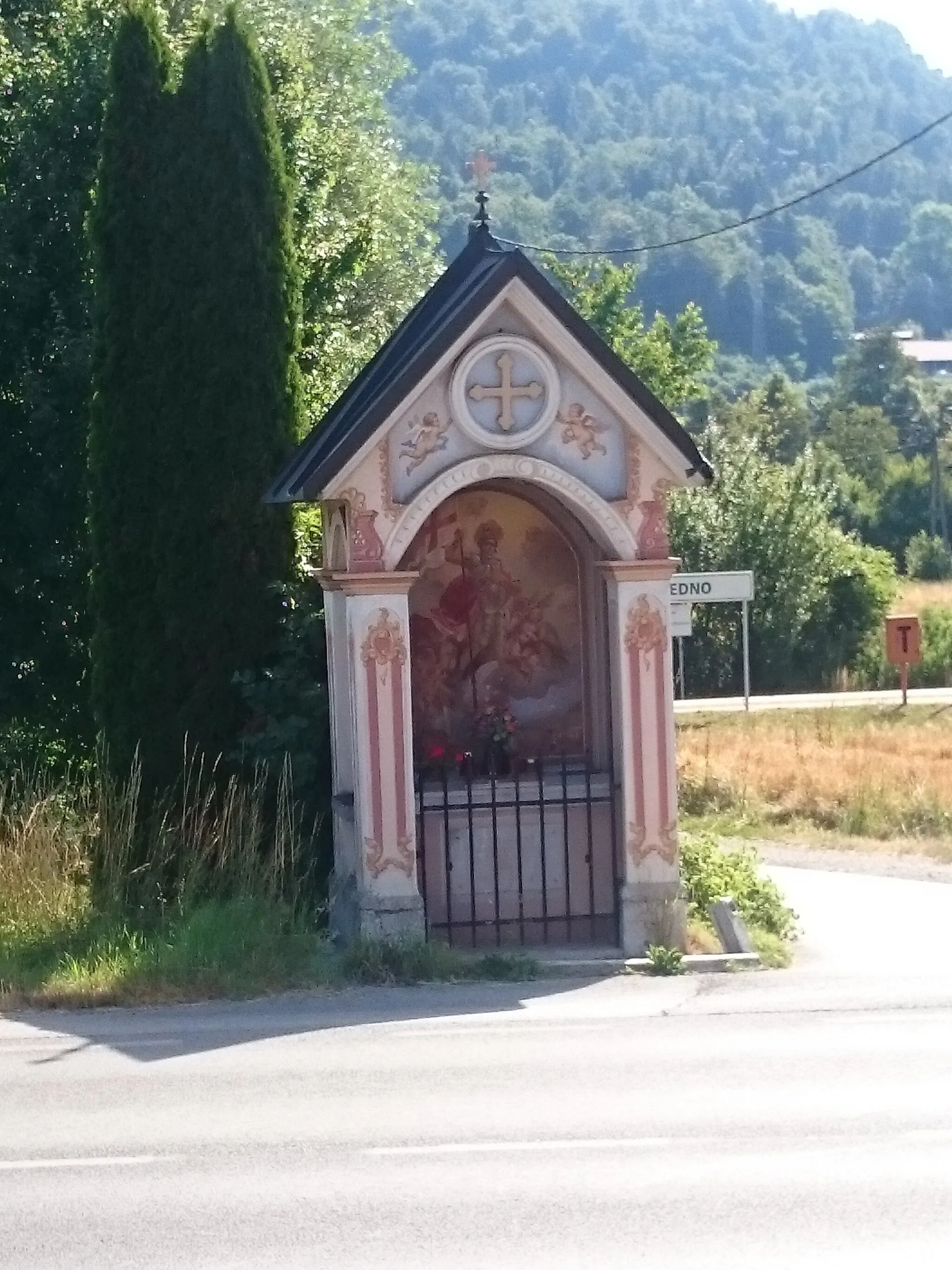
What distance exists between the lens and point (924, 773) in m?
21.3

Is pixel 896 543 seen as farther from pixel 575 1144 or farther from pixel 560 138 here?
pixel 560 138

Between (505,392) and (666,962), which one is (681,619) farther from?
(666,962)

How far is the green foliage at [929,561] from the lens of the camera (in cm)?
5988

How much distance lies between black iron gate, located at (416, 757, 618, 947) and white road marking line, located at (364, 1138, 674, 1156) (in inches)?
192

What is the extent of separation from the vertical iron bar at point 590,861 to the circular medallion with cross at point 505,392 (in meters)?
2.29

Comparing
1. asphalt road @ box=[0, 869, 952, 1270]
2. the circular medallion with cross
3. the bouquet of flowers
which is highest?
the circular medallion with cross

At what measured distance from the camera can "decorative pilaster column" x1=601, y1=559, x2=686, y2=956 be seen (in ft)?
38.4

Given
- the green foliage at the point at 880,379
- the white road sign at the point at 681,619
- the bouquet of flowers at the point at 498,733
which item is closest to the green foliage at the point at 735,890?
the bouquet of flowers at the point at 498,733

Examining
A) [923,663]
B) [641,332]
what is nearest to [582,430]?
[923,663]

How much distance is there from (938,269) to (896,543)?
9560 cm

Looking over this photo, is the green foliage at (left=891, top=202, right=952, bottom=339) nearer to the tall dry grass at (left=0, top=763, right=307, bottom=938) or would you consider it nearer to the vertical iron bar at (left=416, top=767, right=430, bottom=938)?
the tall dry grass at (left=0, top=763, right=307, bottom=938)

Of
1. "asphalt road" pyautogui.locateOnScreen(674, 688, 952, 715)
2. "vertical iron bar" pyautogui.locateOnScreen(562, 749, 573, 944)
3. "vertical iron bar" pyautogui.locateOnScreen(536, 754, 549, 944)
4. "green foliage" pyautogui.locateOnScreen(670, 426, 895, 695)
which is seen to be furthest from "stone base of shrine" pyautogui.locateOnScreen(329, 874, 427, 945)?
"green foliage" pyautogui.locateOnScreen(670, 426, 895, 695)

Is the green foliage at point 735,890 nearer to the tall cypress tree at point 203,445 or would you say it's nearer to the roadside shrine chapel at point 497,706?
the roadside shrine chapel at point 497,706

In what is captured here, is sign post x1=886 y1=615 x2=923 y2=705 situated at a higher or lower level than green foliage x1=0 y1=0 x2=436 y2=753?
lower
